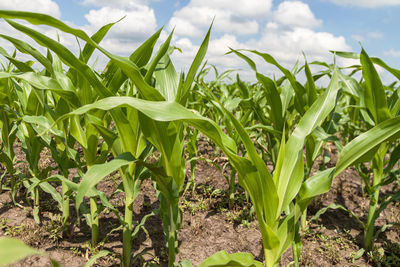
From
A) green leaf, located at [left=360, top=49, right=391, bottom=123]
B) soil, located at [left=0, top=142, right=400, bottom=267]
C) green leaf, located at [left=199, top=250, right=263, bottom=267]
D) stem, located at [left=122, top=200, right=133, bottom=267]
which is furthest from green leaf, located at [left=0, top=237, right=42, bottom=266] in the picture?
green leaf, located at [left=360, top=49, right=391, bottom=123]

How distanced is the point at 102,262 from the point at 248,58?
4.71 ft

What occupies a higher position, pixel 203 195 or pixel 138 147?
pixel 138 147

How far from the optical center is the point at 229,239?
2.00 m

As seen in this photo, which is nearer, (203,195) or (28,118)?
(28,118)

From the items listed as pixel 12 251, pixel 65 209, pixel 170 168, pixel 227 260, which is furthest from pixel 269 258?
pixel 65 209

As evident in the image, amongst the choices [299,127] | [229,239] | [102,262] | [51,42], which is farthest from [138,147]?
[229,239]

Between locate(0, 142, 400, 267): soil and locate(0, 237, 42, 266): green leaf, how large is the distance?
3.86 feet

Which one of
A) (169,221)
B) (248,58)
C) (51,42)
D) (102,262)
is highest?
(248,58)

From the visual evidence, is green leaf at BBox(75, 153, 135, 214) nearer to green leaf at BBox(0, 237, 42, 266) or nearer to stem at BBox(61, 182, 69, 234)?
green leaf at BBox(0, 237, 42, 266)

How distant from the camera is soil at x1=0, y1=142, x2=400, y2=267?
1714mm

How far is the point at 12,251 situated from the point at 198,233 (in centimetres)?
175

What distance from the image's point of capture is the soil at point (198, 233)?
1.71 m

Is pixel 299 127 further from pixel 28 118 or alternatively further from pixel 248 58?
pixel 28 118

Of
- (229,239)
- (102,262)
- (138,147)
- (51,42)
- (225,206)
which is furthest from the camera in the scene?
(225,206)
